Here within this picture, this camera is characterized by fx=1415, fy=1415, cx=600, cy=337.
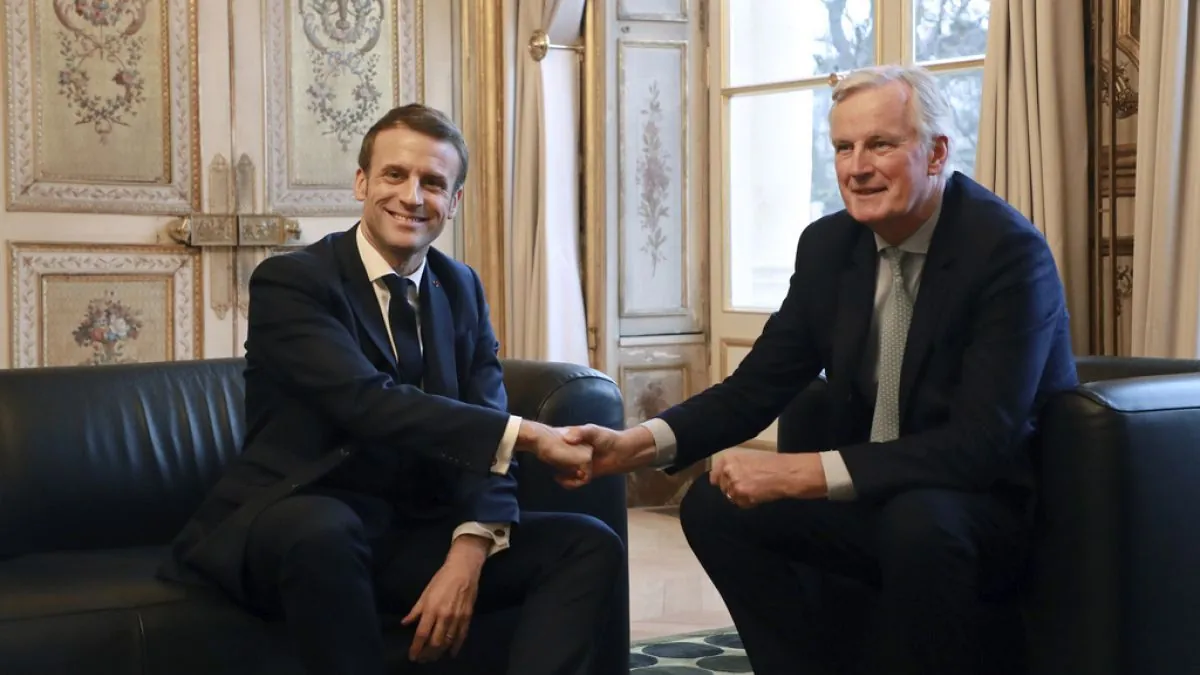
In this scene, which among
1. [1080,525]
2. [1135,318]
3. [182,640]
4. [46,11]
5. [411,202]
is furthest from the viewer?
[46,11]

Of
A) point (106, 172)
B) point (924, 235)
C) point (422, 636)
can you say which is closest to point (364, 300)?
point (422, 636)

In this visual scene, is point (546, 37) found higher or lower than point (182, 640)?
higher

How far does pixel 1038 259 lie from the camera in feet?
7.13

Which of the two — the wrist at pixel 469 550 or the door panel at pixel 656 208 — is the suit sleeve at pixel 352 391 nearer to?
the wrist at pixel 469 550

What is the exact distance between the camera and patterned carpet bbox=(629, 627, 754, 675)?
9.39ft

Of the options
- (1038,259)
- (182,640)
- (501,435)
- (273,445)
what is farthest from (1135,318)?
(182,640)

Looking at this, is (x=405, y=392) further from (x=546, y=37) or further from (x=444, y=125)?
(x=546, y=37)

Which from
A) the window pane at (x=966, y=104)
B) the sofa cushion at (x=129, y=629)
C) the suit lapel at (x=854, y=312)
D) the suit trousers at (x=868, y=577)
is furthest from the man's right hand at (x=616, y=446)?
the window pane at (x=966, y=104)

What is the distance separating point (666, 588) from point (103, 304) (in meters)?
2.11

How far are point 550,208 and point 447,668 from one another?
9.11 feet

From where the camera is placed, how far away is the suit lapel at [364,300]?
2270 millimetres

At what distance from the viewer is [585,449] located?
2.33 meters

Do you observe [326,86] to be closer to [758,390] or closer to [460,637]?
[758,390]

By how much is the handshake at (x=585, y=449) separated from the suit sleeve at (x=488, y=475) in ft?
0.24
